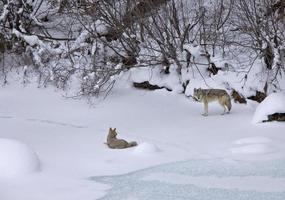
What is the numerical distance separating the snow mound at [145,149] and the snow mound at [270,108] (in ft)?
11.9

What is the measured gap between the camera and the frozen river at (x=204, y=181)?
26.0 ft

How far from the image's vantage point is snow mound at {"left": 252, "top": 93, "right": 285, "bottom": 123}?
1305 centimetres

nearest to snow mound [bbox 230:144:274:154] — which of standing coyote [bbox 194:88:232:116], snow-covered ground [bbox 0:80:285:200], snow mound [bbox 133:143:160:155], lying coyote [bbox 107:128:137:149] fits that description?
snow-covered ground [bbox 0:80:285:200]

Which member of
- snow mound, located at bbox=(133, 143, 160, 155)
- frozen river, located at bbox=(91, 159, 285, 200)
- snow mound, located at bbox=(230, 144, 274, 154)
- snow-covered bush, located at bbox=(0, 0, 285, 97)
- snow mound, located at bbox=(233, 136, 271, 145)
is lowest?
frozen river, located at bbox=(91, 159, 285, 200)

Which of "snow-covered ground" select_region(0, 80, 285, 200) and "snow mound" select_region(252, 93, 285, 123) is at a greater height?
"snow mound" select_region(252, 93, 285, 123)

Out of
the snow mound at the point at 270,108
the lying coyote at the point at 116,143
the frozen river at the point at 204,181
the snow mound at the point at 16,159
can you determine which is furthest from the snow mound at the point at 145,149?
the snow mound at the point at 270,108

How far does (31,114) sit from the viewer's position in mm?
14727

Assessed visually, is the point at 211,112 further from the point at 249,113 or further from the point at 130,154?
the point at 130,154

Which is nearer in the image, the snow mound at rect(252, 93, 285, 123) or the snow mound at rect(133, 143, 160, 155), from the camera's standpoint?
the snow mound at rect(133, 143, 160, 155)

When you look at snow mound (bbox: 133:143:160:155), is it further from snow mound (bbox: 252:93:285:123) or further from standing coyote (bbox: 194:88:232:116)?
standing coyote (bbox: 194:88:232:116)

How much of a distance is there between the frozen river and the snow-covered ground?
0.05 ft

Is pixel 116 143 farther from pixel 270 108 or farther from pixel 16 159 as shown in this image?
pixel 270 108

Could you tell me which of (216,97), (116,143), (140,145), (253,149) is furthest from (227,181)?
(216,97)

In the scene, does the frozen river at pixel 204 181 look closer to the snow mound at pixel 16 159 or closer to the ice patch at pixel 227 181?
the ice patch at pixel 227 181
